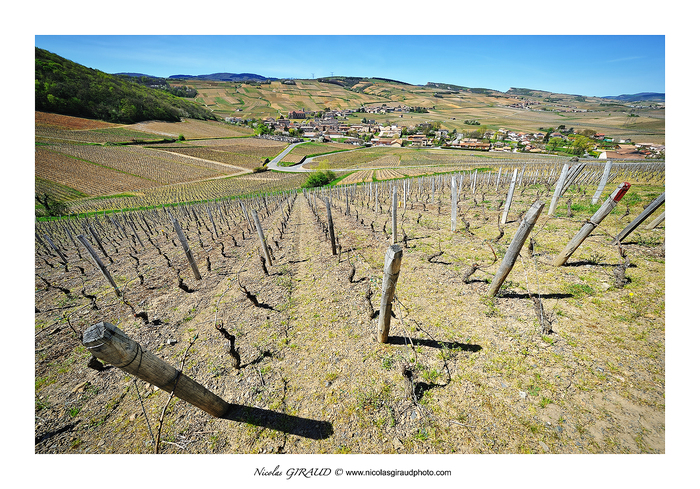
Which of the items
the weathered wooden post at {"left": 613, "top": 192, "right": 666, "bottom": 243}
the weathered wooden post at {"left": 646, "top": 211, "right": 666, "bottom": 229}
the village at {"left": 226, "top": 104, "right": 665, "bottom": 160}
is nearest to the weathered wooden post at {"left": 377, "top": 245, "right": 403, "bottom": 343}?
the weathered wooden post at {"left": 613, "top": 192, "right": 666, "bottom": 243}

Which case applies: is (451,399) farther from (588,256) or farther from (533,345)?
(588,256)

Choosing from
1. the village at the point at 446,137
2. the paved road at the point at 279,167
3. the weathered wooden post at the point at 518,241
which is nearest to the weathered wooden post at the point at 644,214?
the weathered wooden post at the point at 518,241

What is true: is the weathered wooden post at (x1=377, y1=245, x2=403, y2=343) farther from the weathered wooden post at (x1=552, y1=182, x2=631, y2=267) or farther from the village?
the village

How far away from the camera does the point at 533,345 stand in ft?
14.1

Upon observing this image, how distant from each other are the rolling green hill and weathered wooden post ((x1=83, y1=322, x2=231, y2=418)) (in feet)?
363

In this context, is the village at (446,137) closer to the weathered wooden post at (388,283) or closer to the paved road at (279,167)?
the paved road at (279,167)

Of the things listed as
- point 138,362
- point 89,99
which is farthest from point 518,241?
point 89,99

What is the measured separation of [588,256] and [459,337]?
520 cm

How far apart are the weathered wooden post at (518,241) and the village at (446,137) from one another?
265 ft

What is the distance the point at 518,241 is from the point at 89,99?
119 metres

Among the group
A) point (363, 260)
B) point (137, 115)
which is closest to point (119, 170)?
point (137, 115)

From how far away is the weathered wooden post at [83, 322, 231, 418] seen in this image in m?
2.09

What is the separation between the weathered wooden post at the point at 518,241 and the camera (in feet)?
15.3

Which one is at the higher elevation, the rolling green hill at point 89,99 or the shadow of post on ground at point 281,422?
the rolling green hill at point 89,99
